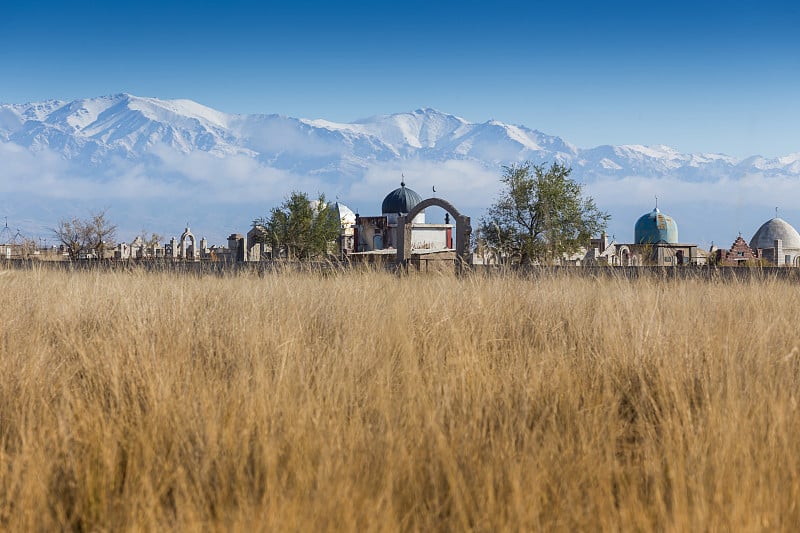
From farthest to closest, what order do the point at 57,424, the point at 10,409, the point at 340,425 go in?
the point at 10,409
the point at 57,424
the point at 340,425

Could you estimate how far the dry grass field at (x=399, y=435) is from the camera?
2.70 meters

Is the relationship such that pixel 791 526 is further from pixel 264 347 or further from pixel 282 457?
pixel 264 347

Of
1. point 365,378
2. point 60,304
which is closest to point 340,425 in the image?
point 365,378

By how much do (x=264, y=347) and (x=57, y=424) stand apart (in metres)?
1.56

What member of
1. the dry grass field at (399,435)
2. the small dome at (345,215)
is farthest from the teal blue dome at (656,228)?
the dry grass field at (399,435)

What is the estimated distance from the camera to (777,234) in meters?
71.2

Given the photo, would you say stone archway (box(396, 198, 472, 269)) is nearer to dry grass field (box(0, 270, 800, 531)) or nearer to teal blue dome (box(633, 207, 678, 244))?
dry grass field (box(0, 270, 800, 531))

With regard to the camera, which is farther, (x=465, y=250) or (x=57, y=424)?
(x=465, y=250)

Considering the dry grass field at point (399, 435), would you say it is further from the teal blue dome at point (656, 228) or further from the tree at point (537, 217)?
the teal blue dome at point (656, 228)

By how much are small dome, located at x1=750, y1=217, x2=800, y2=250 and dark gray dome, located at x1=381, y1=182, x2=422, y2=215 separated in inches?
1404

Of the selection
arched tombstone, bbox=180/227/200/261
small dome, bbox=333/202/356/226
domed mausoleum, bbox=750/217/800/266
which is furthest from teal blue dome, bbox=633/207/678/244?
arched tombstone, bbox=180/227/200/261

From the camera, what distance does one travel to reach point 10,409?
396 cm

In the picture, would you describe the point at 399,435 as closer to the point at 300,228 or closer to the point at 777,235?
the point at 300,228

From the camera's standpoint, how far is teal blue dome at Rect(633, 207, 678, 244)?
6444 centimetres
